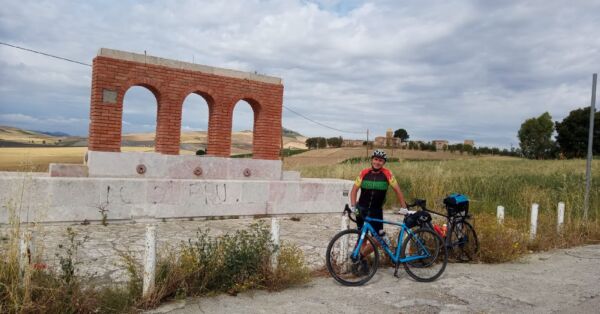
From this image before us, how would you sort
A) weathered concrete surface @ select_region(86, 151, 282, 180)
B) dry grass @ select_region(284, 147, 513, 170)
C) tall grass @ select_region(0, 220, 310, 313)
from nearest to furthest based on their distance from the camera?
1. tall grass @ select_region(0, 220, 310, 313)
2. weathered concrete surface @ select_region(86, 151, 282, 180)
3. dry grass @ select_region(284, 147, 513, 170)

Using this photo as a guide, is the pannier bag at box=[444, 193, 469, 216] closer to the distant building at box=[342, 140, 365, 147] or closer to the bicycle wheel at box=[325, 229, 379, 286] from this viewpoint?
the bicycle wheel at box=[325, 229, 379, 286]

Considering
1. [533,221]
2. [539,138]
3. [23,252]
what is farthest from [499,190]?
[539,138]

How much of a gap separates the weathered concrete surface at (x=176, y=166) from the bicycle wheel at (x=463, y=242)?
6.52m

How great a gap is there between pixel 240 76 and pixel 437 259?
802cm

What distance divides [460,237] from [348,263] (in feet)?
7.71

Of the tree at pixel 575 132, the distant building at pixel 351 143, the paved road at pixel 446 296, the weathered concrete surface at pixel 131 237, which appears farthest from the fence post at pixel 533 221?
the tree at pixel 575 132

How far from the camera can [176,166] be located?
39.0ft

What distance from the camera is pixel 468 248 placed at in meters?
8.12

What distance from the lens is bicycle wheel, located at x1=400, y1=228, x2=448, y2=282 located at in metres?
6.79

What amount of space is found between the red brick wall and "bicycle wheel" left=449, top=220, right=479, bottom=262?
6.86m

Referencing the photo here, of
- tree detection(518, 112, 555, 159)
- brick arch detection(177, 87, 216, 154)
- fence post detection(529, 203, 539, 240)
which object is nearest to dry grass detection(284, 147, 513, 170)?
tree detection(518, 112, 555, 159)

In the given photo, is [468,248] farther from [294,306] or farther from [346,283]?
[294,306]

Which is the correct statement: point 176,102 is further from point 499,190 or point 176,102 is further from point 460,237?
point 499,190

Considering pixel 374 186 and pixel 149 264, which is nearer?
pixel 149 264
